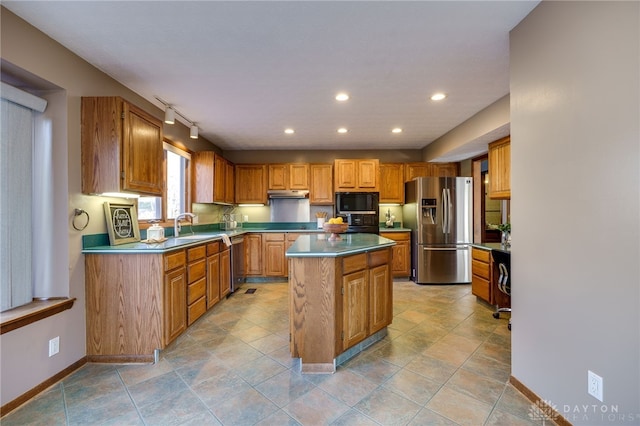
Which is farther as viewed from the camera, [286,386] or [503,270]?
[503,270]

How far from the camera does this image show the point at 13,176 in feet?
5.92

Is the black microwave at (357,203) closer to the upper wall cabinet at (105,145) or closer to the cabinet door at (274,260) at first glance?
the cabinet door at (274,260)

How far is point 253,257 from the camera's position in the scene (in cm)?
479

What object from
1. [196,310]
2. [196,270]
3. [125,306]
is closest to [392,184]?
[196,270]

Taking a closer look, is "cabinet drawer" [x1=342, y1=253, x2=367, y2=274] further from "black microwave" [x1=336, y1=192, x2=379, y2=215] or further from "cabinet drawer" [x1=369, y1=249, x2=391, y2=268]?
"black microwave" [x1=336, y1=192, x2=379, y2=215]

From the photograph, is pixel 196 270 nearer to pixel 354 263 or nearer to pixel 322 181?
pixel 354 263

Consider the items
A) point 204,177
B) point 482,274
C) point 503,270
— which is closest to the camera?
point 503,270

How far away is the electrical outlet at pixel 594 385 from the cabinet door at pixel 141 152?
323 cm

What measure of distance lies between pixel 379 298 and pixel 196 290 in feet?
6.14

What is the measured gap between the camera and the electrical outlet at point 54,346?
189 centimetres

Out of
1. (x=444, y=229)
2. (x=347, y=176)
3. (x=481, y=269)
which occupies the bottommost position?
(x=481, y=269)

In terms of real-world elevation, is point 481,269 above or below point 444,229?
below

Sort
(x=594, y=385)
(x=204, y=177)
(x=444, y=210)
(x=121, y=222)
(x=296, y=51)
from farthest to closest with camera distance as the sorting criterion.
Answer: (x=444, y=210)
(x=204, y=177)
(x=121, y=222)
(x=296, y=51)
(x=594, y=385)

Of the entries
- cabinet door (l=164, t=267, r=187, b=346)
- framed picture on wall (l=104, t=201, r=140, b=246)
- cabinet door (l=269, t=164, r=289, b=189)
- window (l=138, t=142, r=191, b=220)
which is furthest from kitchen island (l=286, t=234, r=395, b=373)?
cabinet door (l=269, t=164, r=289, b=189)
